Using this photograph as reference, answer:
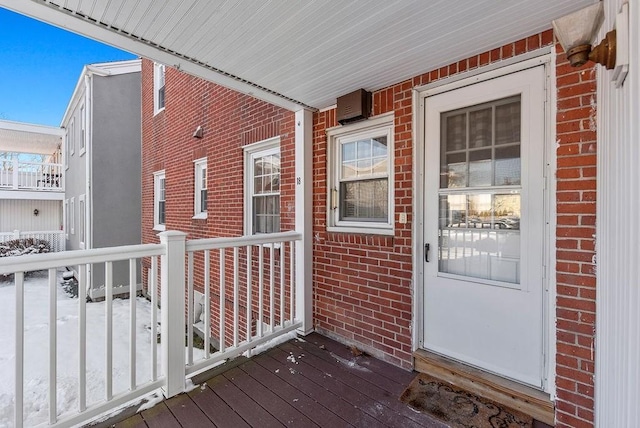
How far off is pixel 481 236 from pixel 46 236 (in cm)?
1443

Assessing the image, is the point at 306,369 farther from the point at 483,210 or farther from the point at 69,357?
the point at 69,357

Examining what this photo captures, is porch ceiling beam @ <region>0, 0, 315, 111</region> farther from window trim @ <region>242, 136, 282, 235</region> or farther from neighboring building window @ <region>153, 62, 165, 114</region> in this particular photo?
neighboring building window @ <region>153, 62, 165, 114</region>

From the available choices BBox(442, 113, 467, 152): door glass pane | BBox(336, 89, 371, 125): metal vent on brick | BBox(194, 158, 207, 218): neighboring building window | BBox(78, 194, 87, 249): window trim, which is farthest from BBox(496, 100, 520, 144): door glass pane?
BBox(78, 194, 87, 249): window trim

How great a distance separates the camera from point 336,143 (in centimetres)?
322

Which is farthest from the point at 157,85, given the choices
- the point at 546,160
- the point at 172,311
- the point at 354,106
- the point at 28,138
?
the point at 28,138

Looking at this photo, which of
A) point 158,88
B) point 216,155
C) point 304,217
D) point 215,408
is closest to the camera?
point 215,408

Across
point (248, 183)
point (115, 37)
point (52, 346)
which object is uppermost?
point (115, 37)

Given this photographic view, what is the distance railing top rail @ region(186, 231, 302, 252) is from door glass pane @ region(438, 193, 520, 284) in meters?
1.52

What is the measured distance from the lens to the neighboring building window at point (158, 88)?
704 cm

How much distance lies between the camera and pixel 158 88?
23.6 ft

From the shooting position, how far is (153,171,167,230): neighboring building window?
7062mm

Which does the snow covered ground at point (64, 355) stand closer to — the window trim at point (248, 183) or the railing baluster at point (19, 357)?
the railing baluster at point (19, 357)

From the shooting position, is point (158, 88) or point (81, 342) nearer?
point (81, 342)

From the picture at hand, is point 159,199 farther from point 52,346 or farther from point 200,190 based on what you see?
point 52,346
